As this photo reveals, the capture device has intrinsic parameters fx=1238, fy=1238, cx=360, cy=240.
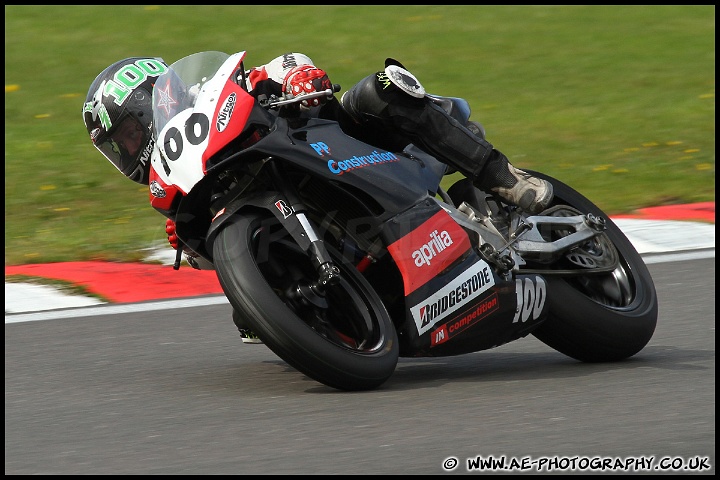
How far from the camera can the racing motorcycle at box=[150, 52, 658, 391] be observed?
162 inches

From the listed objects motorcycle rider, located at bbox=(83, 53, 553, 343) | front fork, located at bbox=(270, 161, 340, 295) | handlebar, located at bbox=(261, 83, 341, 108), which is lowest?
front fork, located at bbox=(270, 161, 340, 295)

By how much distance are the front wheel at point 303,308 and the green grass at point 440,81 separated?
9.87ft

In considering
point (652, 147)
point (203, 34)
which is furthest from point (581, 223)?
point (203, 34)

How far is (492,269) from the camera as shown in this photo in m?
4.51

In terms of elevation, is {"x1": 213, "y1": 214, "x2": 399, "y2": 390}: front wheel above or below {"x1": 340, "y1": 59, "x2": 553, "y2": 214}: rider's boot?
below

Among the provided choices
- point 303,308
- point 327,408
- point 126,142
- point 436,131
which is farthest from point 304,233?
point 126,142

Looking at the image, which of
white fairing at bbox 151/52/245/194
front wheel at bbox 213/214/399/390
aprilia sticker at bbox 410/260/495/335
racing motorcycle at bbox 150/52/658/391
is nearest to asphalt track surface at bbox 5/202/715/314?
racing motorcycle at bbox 150/52/658/391

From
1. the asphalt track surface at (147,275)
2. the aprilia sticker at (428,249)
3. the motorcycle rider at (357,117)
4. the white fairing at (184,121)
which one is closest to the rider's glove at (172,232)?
the motorcycle rider at (357,117)

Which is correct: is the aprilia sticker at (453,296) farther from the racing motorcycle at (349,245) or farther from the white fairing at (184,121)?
the white fairing at (184,121)

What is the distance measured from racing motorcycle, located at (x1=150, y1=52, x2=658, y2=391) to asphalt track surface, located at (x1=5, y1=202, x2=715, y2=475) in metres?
0.18

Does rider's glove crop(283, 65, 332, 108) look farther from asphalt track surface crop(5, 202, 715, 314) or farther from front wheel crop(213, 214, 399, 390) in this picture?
asphalt track surface crop(5, 202, 715, 314)

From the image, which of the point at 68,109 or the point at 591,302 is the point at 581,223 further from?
the point at 68,109

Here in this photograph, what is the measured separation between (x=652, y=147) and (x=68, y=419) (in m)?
6.81

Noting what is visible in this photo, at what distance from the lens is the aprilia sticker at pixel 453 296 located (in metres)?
4.33
